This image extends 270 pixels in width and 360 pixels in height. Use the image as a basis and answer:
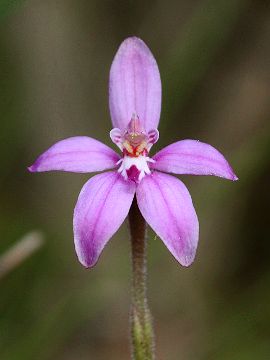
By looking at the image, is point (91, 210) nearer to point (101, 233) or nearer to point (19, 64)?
point (101, 233)

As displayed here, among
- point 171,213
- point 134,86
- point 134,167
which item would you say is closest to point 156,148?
point 134,86

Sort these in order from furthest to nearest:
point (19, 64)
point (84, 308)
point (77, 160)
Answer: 1. point (19, 64)
2. point (84, 308)
3. point (77, 160)

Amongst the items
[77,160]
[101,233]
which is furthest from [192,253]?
[77,160]

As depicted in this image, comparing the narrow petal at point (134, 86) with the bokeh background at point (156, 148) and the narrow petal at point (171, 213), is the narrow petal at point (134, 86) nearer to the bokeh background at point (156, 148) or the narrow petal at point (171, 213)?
Answer: the narrow petal at point (171, 213)

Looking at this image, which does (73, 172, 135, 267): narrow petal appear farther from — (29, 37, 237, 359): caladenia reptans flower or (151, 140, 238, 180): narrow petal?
(151, 140, 238, 180): narrow petal

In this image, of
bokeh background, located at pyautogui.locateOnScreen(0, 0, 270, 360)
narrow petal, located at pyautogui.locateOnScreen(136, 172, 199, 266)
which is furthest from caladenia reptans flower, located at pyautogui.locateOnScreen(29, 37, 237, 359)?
bokeh background, located at pyautogui.locateOnScreen(0, 0, 270, 360)

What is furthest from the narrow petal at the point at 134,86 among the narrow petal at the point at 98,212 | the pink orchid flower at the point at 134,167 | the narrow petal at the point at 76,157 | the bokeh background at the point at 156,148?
the bokeh background at the point at 156,148

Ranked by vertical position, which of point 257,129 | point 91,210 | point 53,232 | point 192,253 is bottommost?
point 192,253
